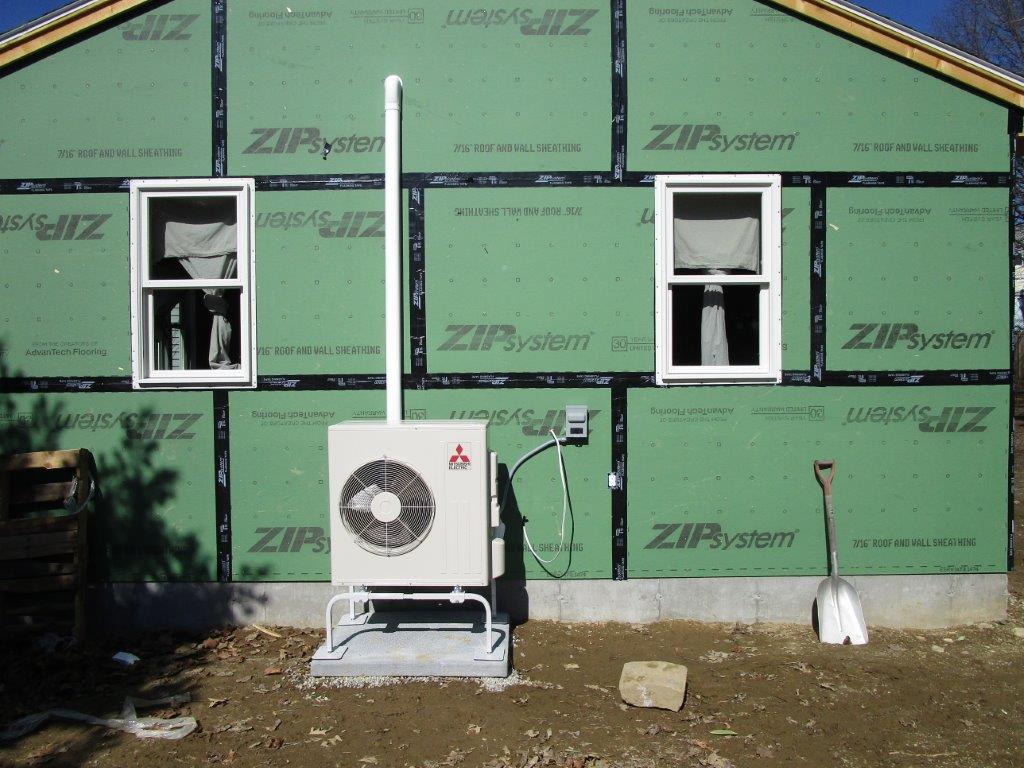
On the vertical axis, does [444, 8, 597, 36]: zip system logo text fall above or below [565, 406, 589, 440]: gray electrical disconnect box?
above

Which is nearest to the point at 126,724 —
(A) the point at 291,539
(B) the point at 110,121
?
(A) the point at 291,539

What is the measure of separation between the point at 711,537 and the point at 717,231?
2.28 metres

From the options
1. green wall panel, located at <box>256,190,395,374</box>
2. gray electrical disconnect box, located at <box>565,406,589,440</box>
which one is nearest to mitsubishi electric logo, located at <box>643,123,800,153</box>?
gray electrical disconnect box, located at <box>565,406,589,440</box>

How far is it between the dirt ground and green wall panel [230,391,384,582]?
528 millimetres

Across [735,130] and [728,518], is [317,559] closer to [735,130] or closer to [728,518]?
[728,518]

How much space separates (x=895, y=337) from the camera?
5273 mm

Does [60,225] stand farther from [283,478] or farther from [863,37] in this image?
[863,37]

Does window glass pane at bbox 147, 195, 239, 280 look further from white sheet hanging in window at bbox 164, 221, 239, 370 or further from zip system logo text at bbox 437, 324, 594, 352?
zip system logo text at bbox 437, 324, 594, 352

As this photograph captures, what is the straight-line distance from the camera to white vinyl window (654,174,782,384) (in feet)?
17.2

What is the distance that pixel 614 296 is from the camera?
5.25 metres

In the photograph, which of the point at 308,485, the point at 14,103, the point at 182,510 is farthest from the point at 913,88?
the point at 14,103

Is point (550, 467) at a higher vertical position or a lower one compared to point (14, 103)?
lower

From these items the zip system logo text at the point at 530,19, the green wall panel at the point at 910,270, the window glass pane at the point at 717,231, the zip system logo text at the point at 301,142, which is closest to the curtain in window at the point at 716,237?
the window glass pane at the point at 717,231

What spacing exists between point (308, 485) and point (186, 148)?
103 inches
